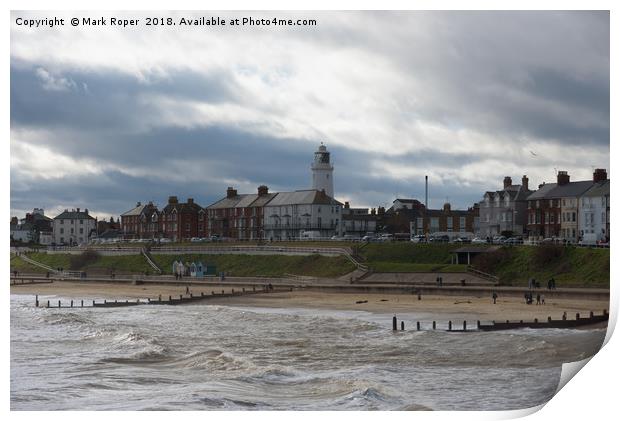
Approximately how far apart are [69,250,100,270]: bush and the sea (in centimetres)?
3675

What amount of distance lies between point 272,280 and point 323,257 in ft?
17.9

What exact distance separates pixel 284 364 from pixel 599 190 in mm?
38967

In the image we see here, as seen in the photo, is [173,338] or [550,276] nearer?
[173,338]

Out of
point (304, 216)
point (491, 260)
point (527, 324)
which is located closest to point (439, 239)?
point (491, 260)

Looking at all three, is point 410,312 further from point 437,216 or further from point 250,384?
point 437,216

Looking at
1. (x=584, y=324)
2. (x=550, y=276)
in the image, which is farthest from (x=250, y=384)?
(x=550, y=276)

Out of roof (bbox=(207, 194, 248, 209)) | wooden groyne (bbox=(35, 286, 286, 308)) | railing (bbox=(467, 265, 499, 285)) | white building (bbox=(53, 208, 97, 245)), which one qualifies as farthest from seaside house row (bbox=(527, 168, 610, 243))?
white building (bbox=(53, 208, 97, 245))

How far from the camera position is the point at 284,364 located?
2694 centimetres

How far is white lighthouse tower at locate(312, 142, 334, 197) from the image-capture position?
84875 mm

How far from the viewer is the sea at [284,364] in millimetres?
22094

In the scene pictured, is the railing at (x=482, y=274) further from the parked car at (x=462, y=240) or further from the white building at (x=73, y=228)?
the white building at (x=73, y=228)

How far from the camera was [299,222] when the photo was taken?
8331 cm

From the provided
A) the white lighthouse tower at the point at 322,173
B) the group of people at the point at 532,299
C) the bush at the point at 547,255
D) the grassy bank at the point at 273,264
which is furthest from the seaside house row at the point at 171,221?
the group of people at the point at 532,299
